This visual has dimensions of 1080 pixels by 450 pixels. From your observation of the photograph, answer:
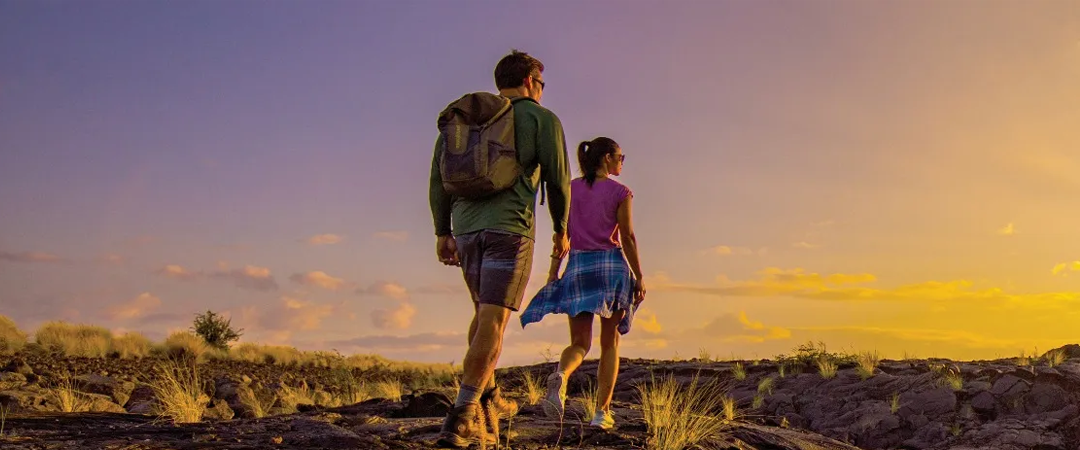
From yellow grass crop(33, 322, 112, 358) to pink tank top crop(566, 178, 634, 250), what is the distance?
1474 centimetres

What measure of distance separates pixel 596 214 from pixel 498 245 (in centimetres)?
194

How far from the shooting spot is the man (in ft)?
18.5

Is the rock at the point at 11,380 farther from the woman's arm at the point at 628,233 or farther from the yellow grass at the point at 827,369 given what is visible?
the yellow grass at the point at 827,369

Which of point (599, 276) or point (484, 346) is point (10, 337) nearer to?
point (599, 276)

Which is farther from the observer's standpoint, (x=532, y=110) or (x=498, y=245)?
(x=532, y=110)

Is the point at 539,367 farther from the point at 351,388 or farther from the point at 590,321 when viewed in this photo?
the point at 590,321

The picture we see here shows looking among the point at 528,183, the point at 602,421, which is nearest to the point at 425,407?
the point at 602,421

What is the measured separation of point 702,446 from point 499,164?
8.88 ft

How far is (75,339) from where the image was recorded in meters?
19.6

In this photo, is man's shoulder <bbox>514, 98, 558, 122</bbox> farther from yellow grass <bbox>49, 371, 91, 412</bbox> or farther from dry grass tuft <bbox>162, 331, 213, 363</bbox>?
dry grass tuft <bbox>162, 331, 213, 363</bbox>

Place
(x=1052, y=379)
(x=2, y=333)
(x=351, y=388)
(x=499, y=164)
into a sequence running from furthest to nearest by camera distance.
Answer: (x=2, y=333)
(x=351, y=388)
(x=1052, y=379)
(x=499, y=164)

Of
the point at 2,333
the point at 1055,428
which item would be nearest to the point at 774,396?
the point at 1055,428

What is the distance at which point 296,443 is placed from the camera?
5812 mm

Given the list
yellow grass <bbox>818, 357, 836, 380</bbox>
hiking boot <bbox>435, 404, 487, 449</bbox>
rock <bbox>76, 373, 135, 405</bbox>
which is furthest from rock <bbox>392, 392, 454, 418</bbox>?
yellow grass <bbox>818, 357, 836, 380</bbox>
